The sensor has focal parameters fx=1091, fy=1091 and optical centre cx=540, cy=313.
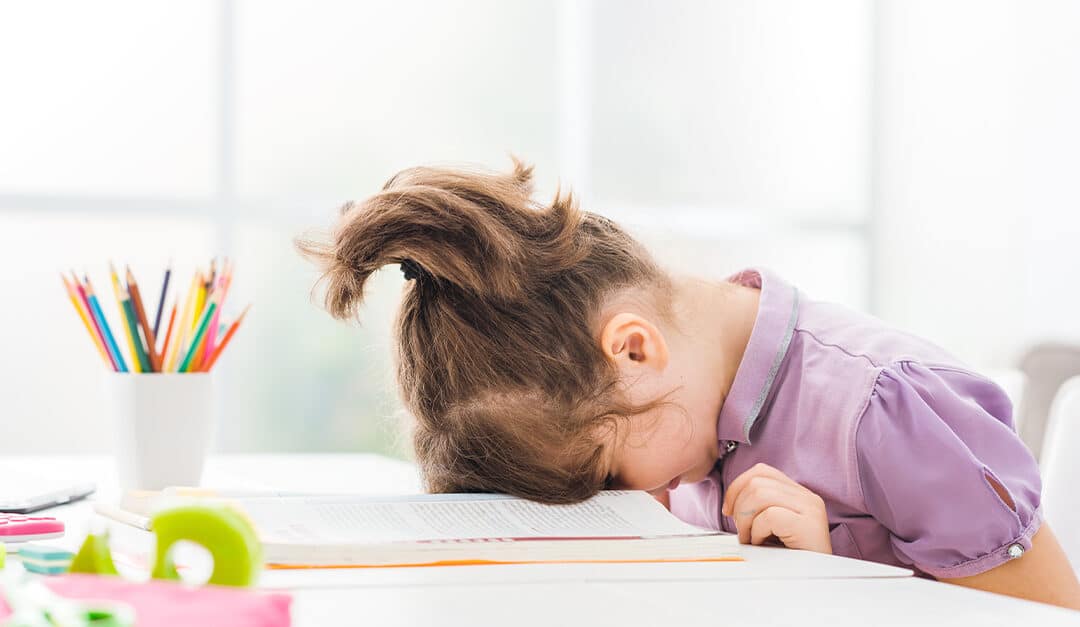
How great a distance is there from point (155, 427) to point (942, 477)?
610 mm

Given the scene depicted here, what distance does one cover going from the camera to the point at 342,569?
21.6 inches

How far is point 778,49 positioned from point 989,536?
7.36ft

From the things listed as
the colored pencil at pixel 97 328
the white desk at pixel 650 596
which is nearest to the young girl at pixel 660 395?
the white desk at pixel 650 596

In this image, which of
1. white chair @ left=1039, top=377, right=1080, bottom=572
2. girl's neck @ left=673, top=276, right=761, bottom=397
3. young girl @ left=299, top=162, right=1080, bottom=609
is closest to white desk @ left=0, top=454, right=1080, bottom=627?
young girl @ left=299, top=162, right=1080, bottom=609

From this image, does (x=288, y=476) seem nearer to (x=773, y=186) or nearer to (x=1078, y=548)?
(x=1078, y=548)

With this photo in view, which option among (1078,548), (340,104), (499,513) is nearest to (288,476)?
(499,513)

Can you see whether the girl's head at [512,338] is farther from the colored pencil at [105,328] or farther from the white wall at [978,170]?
the white wall at [978,170]

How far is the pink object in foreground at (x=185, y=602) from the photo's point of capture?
363 millimetres

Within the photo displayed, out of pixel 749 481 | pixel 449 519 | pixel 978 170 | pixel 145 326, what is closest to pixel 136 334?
pixel 145 326

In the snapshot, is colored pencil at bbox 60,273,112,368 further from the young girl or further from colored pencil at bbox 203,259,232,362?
the young girl

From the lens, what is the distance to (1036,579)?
0.71 metres

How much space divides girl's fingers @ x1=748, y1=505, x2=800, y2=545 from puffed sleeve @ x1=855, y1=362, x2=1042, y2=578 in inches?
3.0

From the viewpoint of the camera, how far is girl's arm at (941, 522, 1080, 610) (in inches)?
27.9

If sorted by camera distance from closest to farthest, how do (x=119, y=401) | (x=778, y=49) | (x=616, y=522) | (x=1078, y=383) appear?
(x=616, y=522) < (x=119, y=401) < (x=1078, y=383) < (x=778, y=49)
